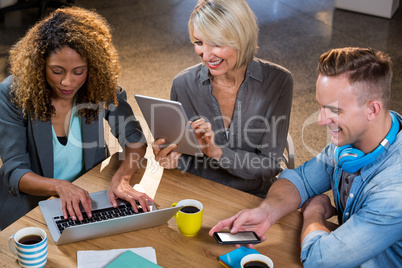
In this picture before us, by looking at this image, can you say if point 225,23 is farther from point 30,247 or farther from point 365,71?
point 30,247

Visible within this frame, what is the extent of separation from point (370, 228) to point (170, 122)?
0.78m

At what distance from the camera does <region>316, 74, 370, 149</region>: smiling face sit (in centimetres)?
154

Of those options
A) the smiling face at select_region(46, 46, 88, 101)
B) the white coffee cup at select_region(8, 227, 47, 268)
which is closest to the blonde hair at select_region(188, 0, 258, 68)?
the smiling face at select_region(46, 46, 88, 101)

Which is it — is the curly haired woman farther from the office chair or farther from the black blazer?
the office chair

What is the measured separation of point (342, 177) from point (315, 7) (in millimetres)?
4722

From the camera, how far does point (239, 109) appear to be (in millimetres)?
2301

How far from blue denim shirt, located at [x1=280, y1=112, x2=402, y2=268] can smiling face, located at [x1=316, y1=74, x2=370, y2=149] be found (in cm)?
10

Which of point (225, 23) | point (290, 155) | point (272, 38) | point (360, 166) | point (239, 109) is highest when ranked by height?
point (225, 23)

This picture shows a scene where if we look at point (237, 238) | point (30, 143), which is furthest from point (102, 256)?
point (30, 143)

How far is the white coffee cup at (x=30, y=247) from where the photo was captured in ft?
4.92

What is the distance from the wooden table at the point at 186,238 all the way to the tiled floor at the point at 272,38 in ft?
6.23

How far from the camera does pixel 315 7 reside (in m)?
6.10

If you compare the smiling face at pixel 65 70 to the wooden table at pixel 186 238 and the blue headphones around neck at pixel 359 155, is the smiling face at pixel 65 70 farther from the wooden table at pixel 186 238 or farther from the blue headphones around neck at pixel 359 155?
the blue headphones around neck at pixel 359 155

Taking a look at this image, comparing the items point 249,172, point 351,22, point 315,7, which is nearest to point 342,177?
point 249,172
